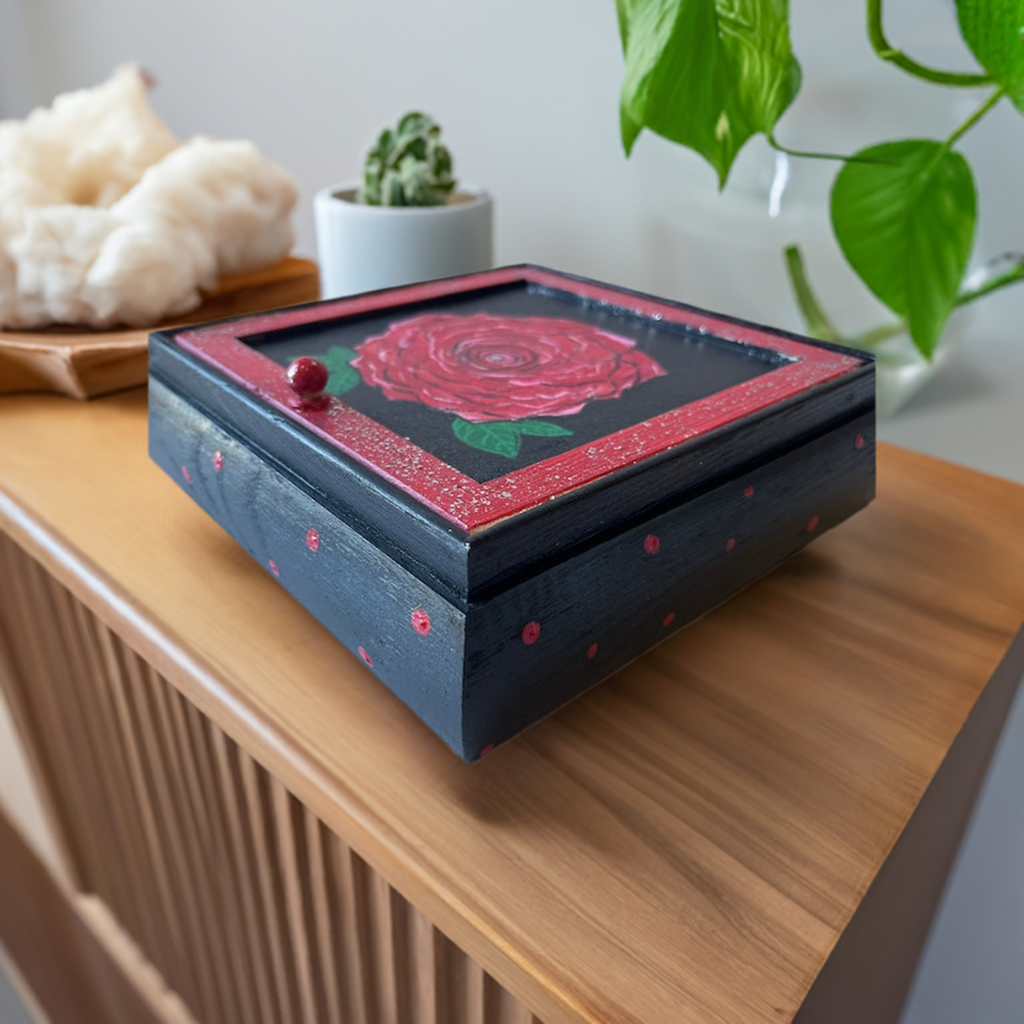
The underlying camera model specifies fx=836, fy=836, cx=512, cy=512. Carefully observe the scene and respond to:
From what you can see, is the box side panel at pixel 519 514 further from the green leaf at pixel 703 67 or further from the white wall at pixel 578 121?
the white wall at pixel 578 121

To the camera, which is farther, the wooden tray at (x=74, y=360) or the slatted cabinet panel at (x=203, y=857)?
the wooden tray at (x=74, y=360)

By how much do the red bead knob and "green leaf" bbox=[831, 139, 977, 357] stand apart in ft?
0.90

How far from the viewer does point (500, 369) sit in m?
0.36

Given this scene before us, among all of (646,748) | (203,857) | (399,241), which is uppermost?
(399,241)

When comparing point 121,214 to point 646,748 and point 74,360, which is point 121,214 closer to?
point 74,360

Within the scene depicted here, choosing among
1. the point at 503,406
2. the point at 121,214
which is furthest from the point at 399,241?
the point at 503,406

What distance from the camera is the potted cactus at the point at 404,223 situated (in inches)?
21.5

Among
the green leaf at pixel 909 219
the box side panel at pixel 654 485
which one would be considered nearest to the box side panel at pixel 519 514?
the box side panel at pixel 654 485

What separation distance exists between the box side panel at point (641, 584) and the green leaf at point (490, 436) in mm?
50

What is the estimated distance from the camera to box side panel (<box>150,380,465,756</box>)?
250 mm

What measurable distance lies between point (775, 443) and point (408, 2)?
59 cm

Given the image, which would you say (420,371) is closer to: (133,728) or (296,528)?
(296,528)

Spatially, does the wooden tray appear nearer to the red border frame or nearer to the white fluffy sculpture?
the white fluffy sculpture

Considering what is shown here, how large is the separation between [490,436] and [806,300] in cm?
35
